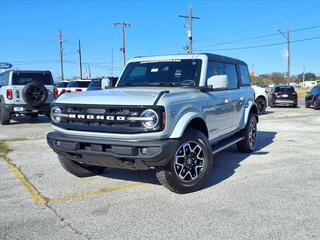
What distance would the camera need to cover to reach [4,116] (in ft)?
51.0

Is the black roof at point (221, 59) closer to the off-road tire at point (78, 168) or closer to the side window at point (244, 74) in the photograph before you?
the side window at point (244, 74)

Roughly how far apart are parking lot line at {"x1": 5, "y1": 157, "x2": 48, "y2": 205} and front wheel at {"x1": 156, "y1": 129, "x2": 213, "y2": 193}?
1595mm

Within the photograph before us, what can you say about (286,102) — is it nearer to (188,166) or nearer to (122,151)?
(188,166)

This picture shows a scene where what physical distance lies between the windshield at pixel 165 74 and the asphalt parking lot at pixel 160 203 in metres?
1.53

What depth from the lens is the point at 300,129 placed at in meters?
12.4

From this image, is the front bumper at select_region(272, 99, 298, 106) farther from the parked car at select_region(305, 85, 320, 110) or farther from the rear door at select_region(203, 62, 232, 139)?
the rear door at select_region(203, 62, 232, 139)

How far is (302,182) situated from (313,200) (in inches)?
36.1

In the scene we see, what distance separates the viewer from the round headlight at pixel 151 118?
15.9ft

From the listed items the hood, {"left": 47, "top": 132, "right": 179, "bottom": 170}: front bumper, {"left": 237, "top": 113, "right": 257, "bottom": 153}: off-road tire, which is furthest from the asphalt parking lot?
the hood

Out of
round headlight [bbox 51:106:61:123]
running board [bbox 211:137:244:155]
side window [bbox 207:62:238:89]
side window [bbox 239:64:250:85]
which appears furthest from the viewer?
side window [bbox 239:64:250:85]

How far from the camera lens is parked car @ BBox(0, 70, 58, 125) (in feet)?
48.9

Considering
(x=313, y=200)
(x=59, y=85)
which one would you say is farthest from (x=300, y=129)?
(x=59, y=85)

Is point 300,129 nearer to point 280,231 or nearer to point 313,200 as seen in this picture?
point 313,200

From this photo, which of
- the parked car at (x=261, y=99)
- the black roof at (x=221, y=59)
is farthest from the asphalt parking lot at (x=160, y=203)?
the parked car at (x=261, y=99)
